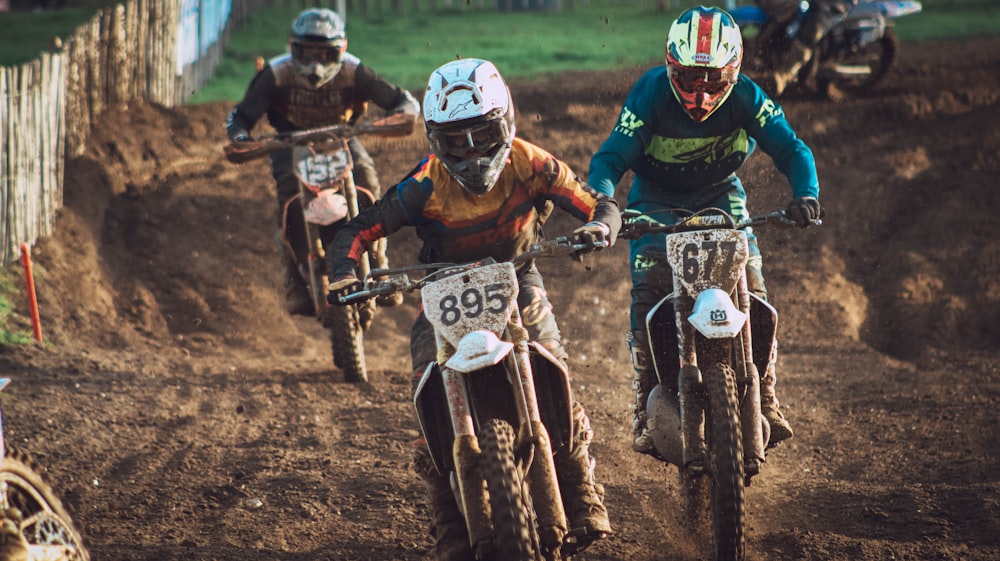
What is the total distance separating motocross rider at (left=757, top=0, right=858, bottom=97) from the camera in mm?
13945

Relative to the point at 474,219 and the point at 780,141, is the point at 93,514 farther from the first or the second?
the point at 780,141

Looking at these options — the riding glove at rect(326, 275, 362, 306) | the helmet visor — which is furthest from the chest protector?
the riding glove at rect(326, 275, 362, 306)

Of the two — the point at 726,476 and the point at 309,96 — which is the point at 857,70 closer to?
the point at 309,96

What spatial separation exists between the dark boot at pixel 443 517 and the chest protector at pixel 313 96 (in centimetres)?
469

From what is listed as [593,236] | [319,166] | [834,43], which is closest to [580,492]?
[593,236]

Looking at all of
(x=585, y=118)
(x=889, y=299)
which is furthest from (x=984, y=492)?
(x=585, y=118)

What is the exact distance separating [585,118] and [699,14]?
750 cm

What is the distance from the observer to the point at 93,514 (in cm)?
614

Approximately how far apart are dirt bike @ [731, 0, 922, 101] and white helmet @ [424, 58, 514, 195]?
9657 mm

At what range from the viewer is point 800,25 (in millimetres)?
14148

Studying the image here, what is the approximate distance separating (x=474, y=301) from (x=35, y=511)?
6.25 feet

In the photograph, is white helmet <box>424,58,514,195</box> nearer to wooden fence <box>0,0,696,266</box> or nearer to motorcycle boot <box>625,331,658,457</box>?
motorcycle boot <box>625,331,658,457</box>

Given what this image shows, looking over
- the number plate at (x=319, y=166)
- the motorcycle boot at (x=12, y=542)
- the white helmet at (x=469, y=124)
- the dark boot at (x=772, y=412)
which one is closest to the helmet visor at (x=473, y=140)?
the white helmet at (x=469, y=124)

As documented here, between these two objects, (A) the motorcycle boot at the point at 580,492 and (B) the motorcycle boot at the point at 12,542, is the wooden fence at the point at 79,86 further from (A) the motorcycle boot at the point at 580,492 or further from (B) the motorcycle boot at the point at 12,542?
(A) the motorcycle boot at the point at 580,492
